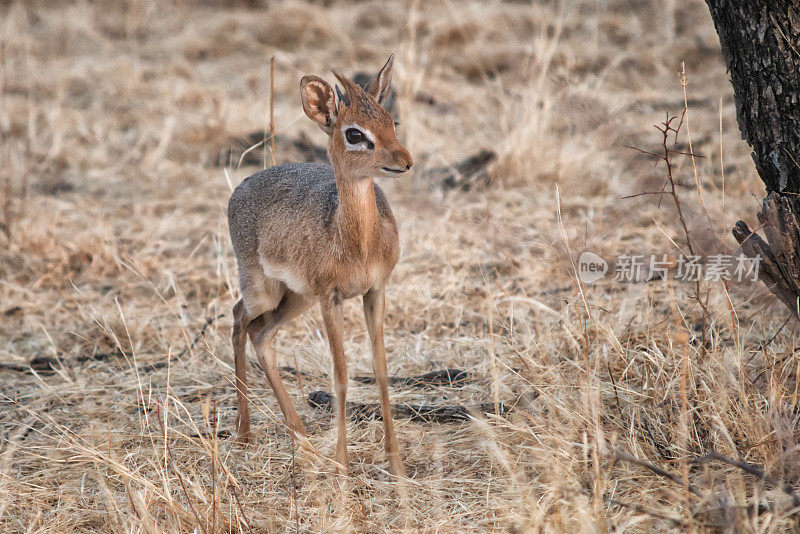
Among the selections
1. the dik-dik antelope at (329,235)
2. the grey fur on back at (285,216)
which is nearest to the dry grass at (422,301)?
the dik-dik antelope at (329,235)

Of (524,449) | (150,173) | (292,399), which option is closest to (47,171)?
Result: (150,173)

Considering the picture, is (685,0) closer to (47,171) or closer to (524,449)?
(47,171)

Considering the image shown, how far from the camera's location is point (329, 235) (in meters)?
3.18

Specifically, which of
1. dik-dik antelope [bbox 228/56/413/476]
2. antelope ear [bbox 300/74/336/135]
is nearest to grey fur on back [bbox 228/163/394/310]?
dik-dik antelope [bbox 228/56/413/476]

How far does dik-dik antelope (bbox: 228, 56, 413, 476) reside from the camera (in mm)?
2986

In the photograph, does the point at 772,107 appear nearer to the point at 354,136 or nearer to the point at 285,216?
the point at 354,136

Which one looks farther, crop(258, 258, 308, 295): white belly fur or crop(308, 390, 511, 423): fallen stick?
crop(308, 390, 511, 423): fallen stick

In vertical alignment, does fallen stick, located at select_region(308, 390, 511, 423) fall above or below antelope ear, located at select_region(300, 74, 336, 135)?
below

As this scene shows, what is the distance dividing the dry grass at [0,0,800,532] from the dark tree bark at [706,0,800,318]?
360 mm

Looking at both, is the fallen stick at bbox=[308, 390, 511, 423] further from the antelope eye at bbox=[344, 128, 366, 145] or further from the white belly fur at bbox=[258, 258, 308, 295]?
the antelope eye at bbox=[344, 128, 366, 145]

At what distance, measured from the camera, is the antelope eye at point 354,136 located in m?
2.96

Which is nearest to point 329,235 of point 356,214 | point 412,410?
→ point 356,214

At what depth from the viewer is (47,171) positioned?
7.57 meters

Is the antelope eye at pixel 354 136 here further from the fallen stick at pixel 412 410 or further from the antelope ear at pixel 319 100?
the fallen stick at pixel 412 410
